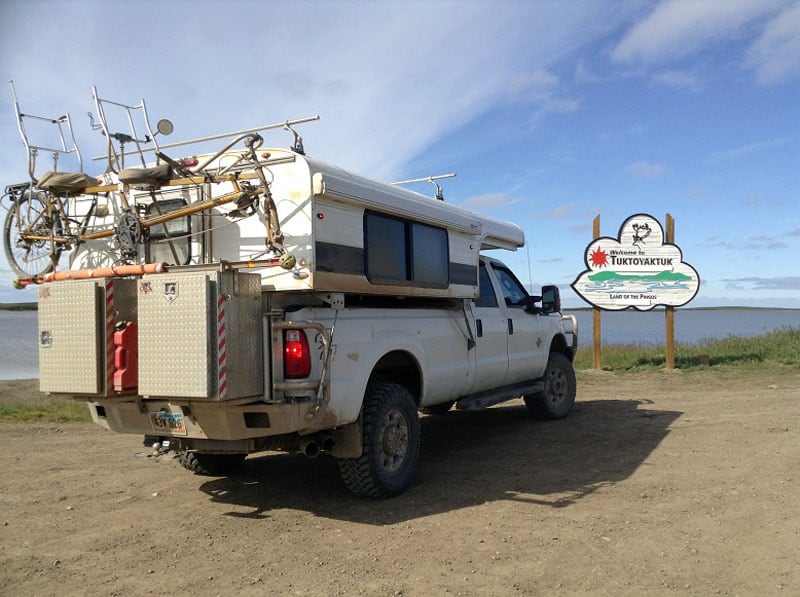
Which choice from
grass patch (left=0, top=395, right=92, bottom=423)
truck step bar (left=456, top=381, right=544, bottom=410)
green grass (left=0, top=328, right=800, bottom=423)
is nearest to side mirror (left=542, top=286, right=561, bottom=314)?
truck step bar (left=456, top=381, right=544, bottom=410)

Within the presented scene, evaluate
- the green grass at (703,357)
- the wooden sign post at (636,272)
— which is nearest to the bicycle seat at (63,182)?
the green grass at (703,357)

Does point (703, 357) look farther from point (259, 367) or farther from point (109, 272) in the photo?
point (109, 272)

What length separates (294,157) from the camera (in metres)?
5.37

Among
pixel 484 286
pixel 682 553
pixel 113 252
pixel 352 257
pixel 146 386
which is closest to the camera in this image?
pixel 682 553

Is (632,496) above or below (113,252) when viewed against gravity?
below

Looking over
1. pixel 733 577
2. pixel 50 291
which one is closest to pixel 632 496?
pixel 733 577

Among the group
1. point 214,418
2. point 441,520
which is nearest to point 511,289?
point 441,520

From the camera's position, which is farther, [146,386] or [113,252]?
[113,252]

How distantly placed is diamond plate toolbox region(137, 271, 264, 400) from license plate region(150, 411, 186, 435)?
35 cm

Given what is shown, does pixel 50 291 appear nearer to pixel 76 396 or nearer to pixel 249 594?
pixel 76 396

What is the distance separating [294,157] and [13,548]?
3325mm

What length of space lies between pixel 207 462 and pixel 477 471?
2556 mm

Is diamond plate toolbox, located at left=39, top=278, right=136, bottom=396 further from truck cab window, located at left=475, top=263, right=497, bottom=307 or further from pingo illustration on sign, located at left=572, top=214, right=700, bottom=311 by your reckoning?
pingo illustration on sign, located at left=572, top=214, right=700, bottom=311

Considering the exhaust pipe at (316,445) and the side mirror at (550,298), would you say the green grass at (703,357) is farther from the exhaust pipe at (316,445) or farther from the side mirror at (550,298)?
the exhaust pipe at (316,445)
